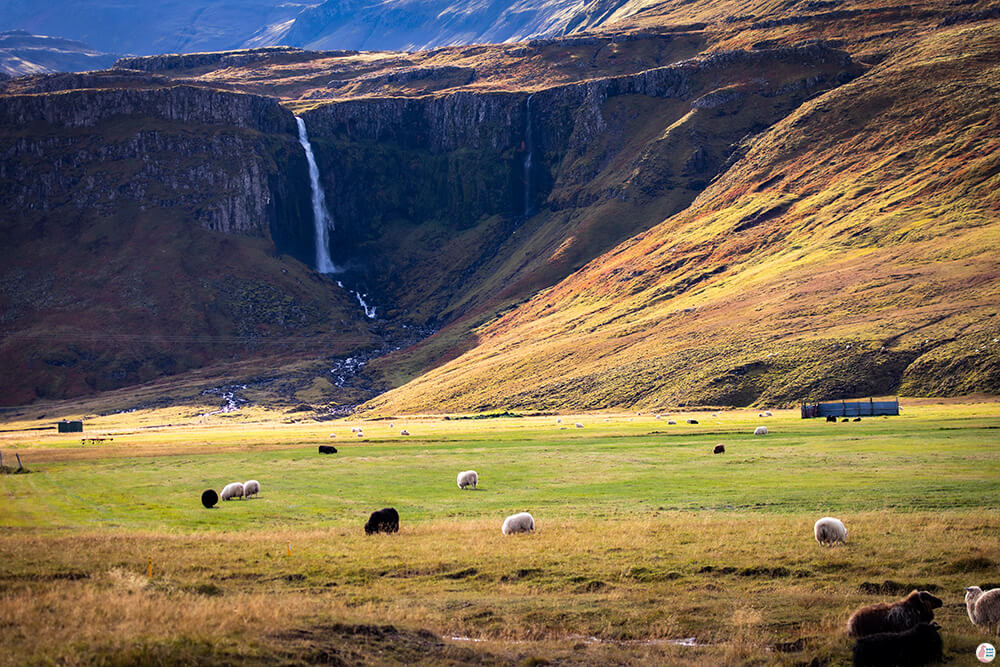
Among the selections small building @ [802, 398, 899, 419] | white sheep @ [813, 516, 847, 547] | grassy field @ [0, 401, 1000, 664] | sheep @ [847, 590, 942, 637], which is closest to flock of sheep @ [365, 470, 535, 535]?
grassy field @ [0, 401, 1000, 664]

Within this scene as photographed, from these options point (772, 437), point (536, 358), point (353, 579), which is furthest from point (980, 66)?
point (353, 579)

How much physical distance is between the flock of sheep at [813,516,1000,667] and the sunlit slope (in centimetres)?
7812

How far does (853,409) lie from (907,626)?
6789 centimetres

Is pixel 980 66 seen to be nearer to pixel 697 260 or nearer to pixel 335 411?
pixel 697 260

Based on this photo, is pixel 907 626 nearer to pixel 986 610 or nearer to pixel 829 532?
pixel 986 610

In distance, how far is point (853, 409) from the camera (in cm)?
7994

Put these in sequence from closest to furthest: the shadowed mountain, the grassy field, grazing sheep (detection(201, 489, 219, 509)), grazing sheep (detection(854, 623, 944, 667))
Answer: grazing sheep (detection(854, 623, 944, 667)), the grassy field, grazing sheep (detection(201, 489, 219, 509)), the shadowed mountain

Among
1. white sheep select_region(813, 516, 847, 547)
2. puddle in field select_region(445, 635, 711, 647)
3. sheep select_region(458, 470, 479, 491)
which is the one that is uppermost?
sheep select_region(458, 470, 479, 491)

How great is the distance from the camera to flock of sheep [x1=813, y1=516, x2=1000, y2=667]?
15.6 metres

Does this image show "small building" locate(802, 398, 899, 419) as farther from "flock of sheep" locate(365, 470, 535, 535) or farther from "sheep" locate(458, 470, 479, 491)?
"flock of sheep" locate(365, 470, 535, 535)

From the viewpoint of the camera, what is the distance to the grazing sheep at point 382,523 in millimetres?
28422

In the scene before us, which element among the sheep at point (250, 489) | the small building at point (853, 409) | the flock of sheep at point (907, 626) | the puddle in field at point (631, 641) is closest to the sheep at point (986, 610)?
the flock of sheep at point (907, 626)

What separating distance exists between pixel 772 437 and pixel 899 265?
6682cm

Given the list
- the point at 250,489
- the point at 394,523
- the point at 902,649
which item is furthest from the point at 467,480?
the point at 902,649
